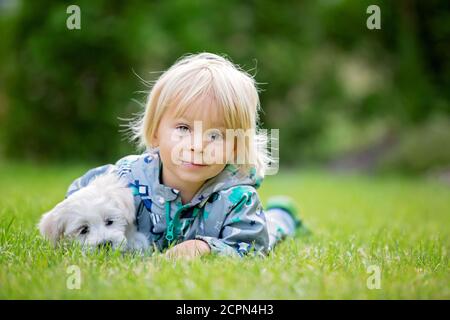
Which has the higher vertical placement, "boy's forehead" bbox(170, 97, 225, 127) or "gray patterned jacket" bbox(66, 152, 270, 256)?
"boy's forehead" bbox(170, 97, 225, 127)

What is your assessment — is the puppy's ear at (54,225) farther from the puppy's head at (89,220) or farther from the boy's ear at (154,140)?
the boy's ear at (154,140)

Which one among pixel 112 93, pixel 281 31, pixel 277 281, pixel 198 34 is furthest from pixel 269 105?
pixel 277 281

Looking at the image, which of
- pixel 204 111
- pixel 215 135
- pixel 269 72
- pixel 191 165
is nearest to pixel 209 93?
pixel 204 111

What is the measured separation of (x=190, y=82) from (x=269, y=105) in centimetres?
993

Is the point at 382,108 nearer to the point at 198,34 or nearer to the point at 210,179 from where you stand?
the point at 198,34

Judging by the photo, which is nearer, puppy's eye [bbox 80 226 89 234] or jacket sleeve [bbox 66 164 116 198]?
puppy's eye [bbox 80 226 89 234]

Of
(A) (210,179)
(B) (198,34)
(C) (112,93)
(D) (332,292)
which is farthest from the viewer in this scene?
(B) (198,34)

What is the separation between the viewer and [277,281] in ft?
7.23

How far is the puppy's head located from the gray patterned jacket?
0.76 feet

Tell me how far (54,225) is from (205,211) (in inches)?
29.6

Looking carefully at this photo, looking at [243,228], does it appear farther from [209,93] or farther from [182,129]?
[209,93]

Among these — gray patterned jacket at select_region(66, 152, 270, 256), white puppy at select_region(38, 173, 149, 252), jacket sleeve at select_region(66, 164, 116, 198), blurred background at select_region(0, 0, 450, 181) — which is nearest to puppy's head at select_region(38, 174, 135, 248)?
white puppy at select_region(38, 173, 149, 252)

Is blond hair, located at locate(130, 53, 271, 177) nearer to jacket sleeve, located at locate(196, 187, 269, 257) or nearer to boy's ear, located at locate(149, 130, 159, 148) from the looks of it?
boy's ear, located at locate(149, 130, 159, 148)

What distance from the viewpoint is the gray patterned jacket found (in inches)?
113
